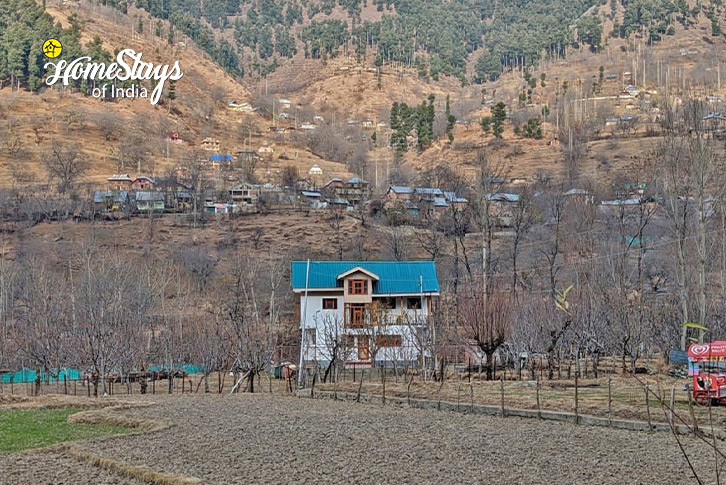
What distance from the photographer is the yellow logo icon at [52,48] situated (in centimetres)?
12381

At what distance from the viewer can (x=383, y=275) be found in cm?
4328

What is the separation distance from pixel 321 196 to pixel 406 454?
234 feet

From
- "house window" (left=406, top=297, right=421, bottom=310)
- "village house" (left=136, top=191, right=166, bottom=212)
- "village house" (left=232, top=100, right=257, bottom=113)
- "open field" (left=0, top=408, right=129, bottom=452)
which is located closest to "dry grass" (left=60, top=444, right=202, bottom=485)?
"open field" (left=0, top=408, right=129, bottom=452)

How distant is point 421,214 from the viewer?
7438cm

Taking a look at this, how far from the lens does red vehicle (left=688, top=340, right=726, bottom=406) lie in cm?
1872

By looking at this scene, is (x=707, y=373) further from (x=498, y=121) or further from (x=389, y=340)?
(x=498, y=121)

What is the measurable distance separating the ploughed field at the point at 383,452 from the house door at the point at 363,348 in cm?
1780

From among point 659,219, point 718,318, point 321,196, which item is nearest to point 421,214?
point 321,196

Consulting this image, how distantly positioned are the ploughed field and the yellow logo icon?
383ft

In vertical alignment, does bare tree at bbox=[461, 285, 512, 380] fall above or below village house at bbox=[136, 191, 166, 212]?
below

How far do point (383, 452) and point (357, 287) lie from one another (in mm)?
28225

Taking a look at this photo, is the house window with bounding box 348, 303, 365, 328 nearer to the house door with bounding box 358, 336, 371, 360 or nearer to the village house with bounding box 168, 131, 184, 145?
→ the house door with bounding box 358, 336, 371, 360

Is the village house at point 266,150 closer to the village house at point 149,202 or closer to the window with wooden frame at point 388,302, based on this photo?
the village house at point 149,202

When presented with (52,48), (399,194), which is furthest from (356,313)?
(52,48)
